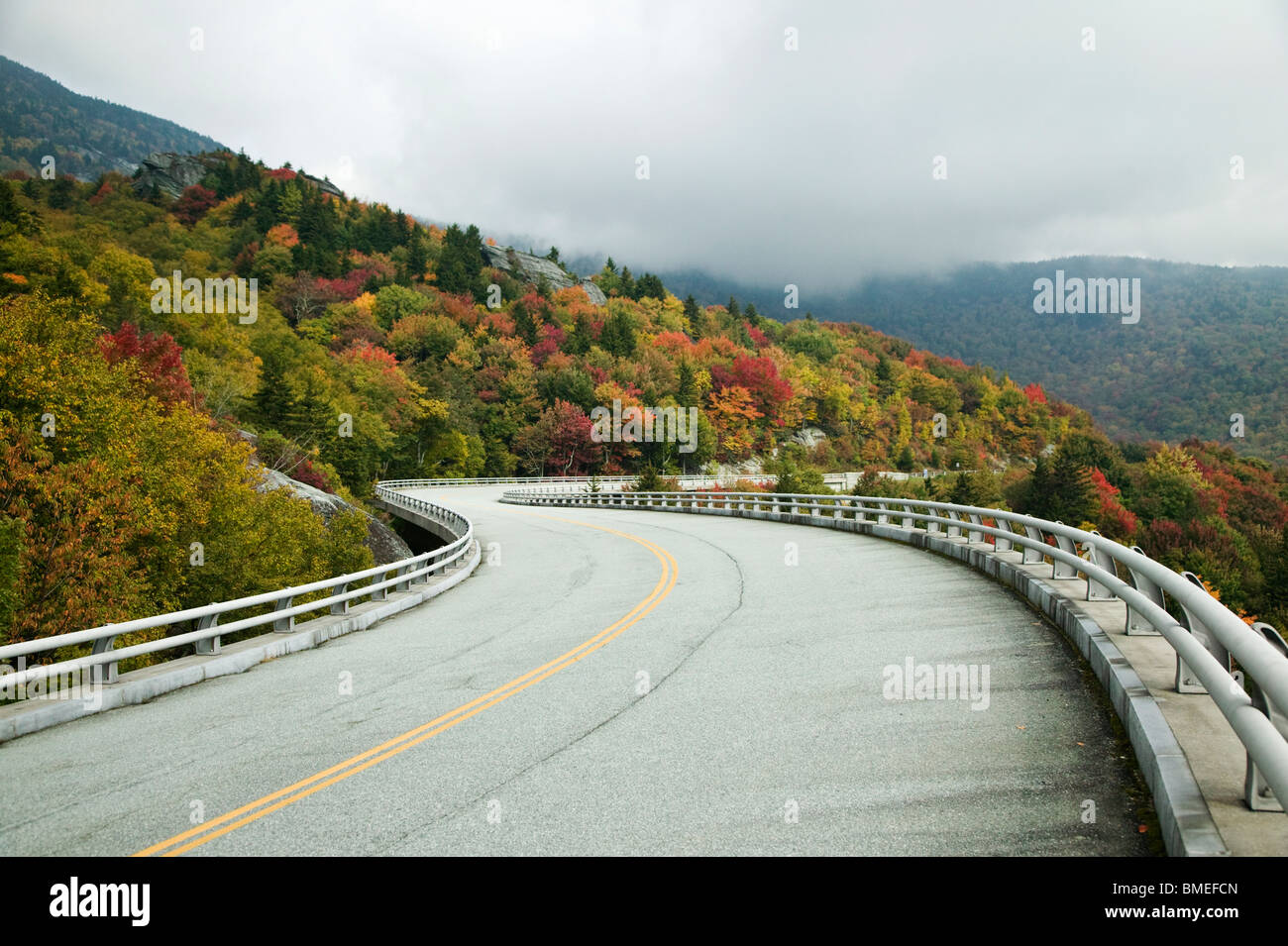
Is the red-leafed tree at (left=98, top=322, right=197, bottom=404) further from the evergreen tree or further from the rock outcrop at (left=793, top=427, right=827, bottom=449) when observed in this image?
the rock outcrop at (left=793, top=427, right=827, bottom=449)

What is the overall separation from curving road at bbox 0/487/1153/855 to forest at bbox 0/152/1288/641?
1713cm

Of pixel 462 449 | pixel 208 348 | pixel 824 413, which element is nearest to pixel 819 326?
pixel 824 413

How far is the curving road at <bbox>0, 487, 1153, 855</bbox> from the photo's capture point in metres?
4.43

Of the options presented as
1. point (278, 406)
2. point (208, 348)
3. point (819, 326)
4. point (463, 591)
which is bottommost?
point (463, 591)

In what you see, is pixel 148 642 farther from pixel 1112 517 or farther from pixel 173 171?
pixel 173 171

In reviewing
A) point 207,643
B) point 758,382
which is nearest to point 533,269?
point 758,382

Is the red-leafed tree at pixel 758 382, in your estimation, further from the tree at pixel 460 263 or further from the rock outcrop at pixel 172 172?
the rock outcrop at pixel 172 172

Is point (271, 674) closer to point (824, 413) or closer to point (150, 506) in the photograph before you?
point (150, 506)

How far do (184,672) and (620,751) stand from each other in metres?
6.23

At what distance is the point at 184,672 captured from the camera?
937cm

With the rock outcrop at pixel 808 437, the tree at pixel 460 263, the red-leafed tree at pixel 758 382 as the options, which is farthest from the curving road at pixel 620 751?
the tree at pixel 460 263
